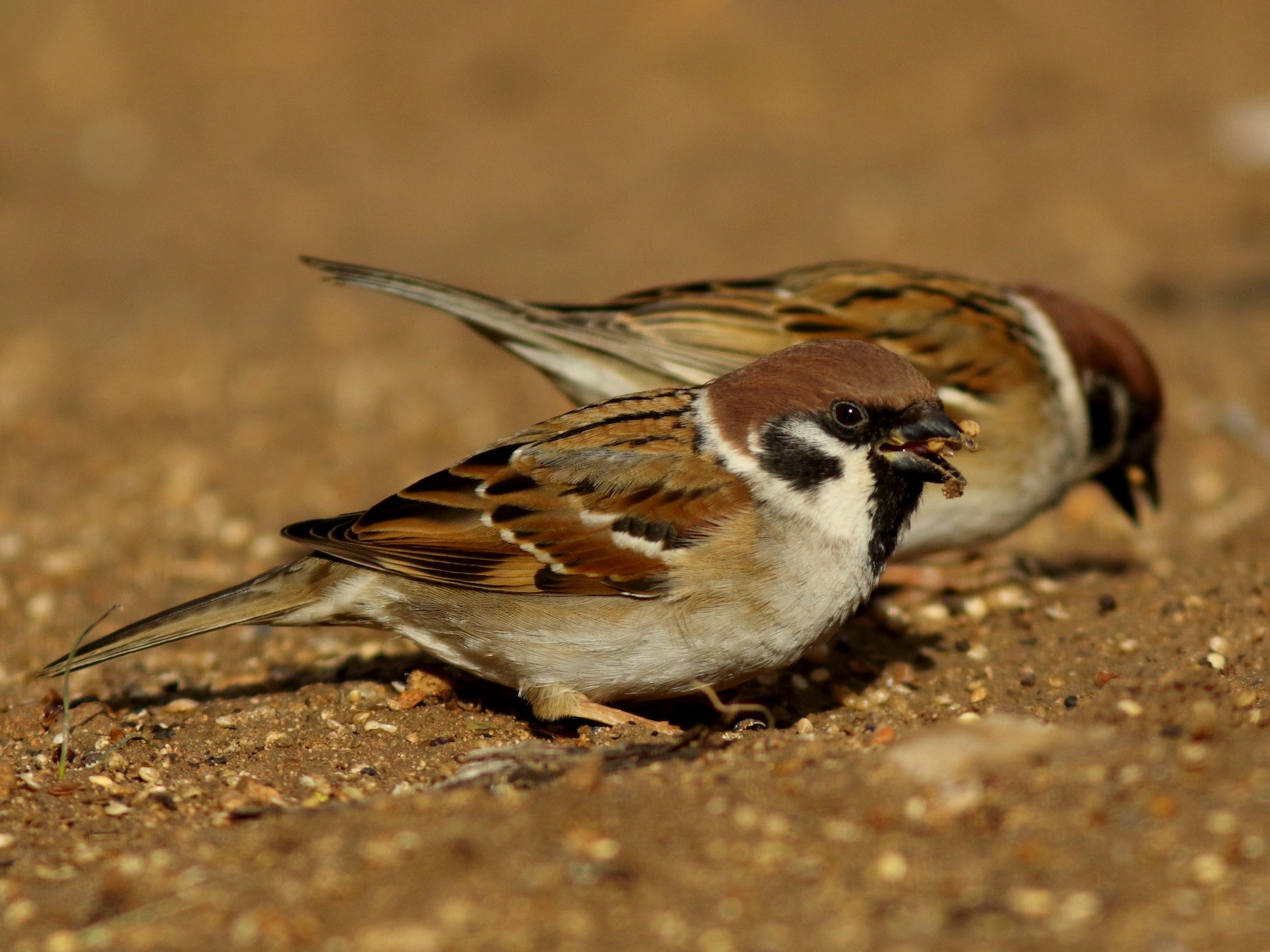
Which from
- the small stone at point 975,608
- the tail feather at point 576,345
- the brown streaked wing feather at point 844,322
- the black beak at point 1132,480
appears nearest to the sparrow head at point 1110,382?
the black beak at point 1132,480

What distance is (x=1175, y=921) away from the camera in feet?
9.08

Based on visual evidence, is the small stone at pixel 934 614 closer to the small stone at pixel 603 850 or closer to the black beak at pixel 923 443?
the black beak at pixel 923 443

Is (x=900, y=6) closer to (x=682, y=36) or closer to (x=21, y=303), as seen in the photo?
(x=682, y=36)

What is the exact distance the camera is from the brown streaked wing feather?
546 centimetres

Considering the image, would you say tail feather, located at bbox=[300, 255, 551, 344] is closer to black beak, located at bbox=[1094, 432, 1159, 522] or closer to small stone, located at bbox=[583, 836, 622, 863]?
small stone, located at bbox=[583, 836, 622, 863]

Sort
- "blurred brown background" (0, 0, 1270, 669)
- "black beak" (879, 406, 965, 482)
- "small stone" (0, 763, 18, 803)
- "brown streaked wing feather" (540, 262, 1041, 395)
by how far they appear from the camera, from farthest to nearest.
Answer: "blurred brown background" (0, 0, 1270, 669) → "brown streaked wing feather" (540, 262, 1041, 395) → "black beak" (879, 406, 965, 482) → "small stone" (0, 763, 18, 803)

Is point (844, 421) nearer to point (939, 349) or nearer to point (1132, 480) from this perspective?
point (939, 349)

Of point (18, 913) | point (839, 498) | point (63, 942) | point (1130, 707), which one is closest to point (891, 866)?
point (1130, 707)

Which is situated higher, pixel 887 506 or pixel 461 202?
pixel 461 202

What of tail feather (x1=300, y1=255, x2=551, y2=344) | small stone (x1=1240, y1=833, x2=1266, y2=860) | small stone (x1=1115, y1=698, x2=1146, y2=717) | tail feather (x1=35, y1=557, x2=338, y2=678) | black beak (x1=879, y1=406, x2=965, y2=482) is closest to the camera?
Result: small stone (x1=1240, y1=833, x2=1266, y2=860)

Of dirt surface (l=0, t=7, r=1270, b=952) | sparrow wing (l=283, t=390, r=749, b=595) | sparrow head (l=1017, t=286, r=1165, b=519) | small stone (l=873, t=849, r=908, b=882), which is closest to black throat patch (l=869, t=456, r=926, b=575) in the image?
sparrow wing (l=283, t=390, r=749, b=595)

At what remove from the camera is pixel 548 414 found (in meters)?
8.16

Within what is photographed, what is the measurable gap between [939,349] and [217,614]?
2.78m

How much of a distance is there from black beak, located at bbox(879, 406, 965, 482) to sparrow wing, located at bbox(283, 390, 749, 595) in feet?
1.46
